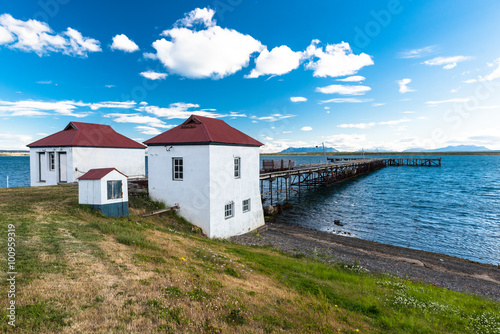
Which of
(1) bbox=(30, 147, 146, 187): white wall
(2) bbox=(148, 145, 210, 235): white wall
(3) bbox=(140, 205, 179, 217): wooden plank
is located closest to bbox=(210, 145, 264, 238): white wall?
(2) bbox=(148, 145, 210, 235): white wall

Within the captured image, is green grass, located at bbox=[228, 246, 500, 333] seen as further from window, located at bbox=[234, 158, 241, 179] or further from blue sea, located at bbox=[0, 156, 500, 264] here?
blue sea, located at bbox=[0, 156, 500, 264]

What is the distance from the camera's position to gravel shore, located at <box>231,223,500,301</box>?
13156 mm

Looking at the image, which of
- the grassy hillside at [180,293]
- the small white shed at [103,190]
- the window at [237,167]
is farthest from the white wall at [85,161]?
the window at [237,167]

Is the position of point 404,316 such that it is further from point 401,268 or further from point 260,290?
point 401,268

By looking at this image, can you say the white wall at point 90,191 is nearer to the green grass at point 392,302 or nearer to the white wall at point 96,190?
the white wall at point 96,190

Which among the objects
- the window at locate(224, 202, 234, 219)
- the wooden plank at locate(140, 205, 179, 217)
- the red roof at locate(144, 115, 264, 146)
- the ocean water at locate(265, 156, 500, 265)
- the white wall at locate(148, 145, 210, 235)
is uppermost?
the red roof at locate(144, 115, 264, 146)

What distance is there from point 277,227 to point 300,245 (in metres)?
5.98

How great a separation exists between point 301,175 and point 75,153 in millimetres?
57871

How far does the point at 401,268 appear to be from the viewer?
47.6 ft

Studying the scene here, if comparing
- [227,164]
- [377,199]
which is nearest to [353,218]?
[377,199]

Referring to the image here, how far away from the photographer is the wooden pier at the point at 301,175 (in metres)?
35.8

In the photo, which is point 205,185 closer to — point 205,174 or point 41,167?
point 205,174

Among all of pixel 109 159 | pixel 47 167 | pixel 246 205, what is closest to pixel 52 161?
pixel 47 167

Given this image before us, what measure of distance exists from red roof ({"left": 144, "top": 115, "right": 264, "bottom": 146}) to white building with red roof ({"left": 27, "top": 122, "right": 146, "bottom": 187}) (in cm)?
846
